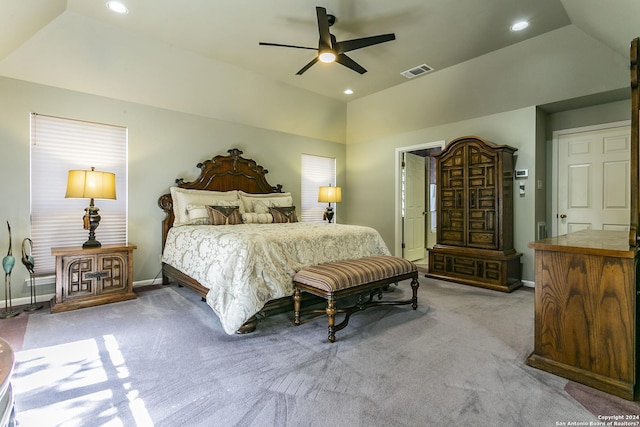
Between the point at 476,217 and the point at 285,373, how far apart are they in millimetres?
3491

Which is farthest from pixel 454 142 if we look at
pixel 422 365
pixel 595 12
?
pixel 422 365

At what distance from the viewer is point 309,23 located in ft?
11.0

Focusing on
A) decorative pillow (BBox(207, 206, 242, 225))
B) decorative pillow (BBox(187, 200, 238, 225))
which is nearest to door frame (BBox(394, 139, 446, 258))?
decorative pillow (BBox(207, 206, 242, 225))

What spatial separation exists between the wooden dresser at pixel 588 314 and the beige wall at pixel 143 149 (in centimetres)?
430

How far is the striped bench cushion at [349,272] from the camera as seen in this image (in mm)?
2520

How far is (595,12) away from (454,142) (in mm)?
1937

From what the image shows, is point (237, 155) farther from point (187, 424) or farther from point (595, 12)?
point (595, 12)

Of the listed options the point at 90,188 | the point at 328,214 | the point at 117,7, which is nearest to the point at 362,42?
the point at 117,7

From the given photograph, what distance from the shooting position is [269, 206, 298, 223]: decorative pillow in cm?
456

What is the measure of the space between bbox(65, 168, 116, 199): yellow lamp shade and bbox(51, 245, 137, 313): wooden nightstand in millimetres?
577

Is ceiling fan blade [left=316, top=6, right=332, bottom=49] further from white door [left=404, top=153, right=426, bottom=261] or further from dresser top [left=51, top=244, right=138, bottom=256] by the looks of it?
white door [left=404, top=153, right=426, bottom=261]

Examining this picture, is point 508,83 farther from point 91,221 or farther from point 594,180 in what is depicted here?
point 91,221

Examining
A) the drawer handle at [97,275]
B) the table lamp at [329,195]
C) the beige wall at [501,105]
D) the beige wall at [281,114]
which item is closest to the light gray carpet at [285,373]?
the drawer handle at [97,275]

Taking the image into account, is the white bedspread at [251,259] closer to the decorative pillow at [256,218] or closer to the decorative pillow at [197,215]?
the decorative pillow at [197,215]
